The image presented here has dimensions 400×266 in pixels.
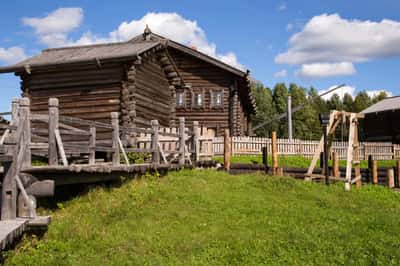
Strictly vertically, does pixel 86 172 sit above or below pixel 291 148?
below

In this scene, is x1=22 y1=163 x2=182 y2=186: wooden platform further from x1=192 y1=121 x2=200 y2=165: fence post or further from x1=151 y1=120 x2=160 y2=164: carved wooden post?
x1=192 y1=121 x2=200 y2=165: fence post

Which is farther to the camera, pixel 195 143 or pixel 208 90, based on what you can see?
pixel 208 90

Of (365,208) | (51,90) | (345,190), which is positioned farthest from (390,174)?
(51,90)

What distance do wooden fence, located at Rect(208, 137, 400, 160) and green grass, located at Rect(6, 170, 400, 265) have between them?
637 centimetres

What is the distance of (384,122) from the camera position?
37.4 metres

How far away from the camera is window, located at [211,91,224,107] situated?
29.4 metres

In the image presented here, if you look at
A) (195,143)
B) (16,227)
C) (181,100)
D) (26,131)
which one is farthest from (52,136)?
(181,100)

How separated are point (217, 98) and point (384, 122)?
55.0ft

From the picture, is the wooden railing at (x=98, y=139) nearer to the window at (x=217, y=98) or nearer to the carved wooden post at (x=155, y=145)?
the carved wooden post at (x=155, y=145)

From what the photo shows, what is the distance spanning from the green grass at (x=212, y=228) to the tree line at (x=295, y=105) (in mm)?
50445

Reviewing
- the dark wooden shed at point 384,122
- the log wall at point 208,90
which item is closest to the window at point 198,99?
the log wall at point 208,90

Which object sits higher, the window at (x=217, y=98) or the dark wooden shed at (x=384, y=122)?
the window at (x=217, y=98)

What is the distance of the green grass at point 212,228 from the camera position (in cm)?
756

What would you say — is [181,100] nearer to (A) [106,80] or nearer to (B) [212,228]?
(A) [106,80]
